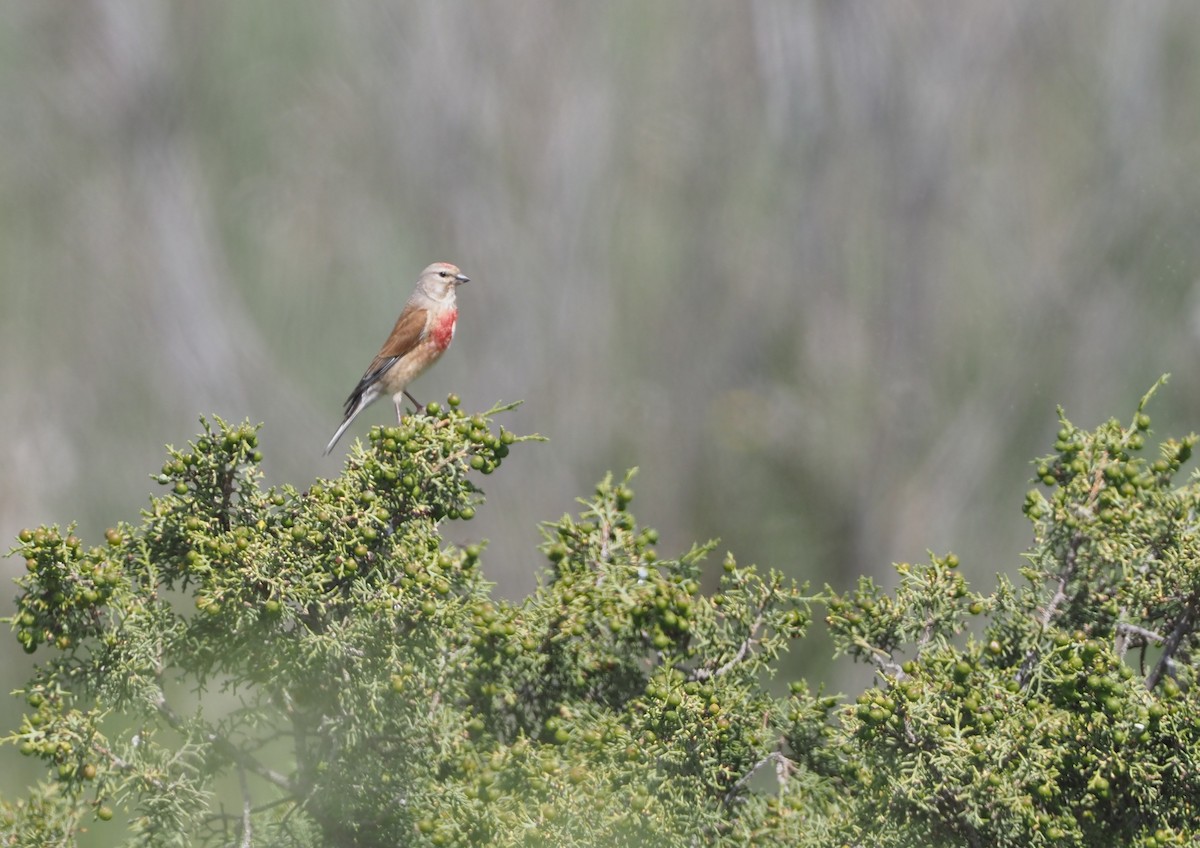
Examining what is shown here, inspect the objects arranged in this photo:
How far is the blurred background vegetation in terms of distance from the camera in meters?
5.75

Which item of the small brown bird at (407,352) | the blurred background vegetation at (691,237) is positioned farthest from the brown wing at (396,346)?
the blurred background vegetation at (691,237)

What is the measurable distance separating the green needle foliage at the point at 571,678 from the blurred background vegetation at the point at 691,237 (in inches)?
145

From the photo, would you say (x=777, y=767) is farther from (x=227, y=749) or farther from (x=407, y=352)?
(x=407, y=352)

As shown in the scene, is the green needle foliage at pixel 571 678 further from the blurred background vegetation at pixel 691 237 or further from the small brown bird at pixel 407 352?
the blurred background vegetation at pixel 691 237

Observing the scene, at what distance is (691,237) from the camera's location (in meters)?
6.39

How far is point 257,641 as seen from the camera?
5.26 feet

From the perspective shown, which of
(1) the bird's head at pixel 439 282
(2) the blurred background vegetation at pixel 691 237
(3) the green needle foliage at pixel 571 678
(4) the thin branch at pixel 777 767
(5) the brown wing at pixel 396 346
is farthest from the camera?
(2) the blurred background vegetation at pixel 691 237

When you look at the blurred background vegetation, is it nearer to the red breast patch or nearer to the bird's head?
the bird's head

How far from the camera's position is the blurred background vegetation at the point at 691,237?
18.9ft

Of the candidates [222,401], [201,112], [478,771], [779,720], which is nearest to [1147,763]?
[779,720]

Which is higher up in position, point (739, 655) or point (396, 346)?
point (396, 346)

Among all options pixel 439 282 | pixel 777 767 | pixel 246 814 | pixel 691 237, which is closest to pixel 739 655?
pixel 777 767

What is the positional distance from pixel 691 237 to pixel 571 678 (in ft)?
15.9

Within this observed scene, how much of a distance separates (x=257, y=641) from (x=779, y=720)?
70 centimetres
